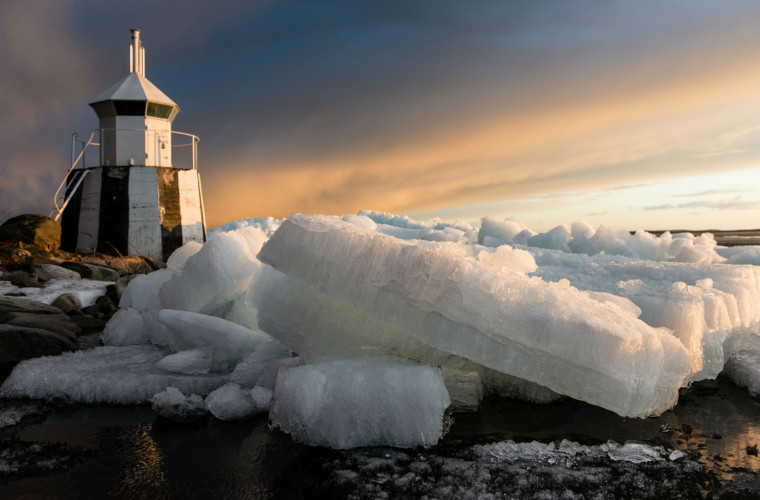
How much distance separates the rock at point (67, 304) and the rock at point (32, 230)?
17.6 ft

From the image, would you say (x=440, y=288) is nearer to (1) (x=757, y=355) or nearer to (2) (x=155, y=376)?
(2) (x=155, y=376)

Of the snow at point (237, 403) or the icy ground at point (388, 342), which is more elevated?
the icy ground at point (388, 342)

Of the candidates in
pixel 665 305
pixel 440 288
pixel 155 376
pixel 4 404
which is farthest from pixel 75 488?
pixel 665 305

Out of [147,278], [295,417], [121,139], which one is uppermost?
[121,139]

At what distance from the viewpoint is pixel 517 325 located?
258cm

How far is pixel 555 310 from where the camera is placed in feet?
8.50

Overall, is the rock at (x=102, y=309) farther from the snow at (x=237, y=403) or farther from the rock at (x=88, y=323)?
the snow at (x=237, y=403)

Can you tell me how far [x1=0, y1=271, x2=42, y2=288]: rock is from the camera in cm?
819

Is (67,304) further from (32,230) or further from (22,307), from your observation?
(32,230)

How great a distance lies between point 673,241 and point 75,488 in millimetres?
10668

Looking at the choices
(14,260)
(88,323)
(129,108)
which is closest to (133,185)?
(129,108)

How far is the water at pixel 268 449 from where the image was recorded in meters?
2.35

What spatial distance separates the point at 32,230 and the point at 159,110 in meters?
4.69

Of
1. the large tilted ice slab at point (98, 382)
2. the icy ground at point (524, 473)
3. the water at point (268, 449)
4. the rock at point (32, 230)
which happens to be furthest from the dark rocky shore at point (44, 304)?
the icy ground at point (524, 473)
